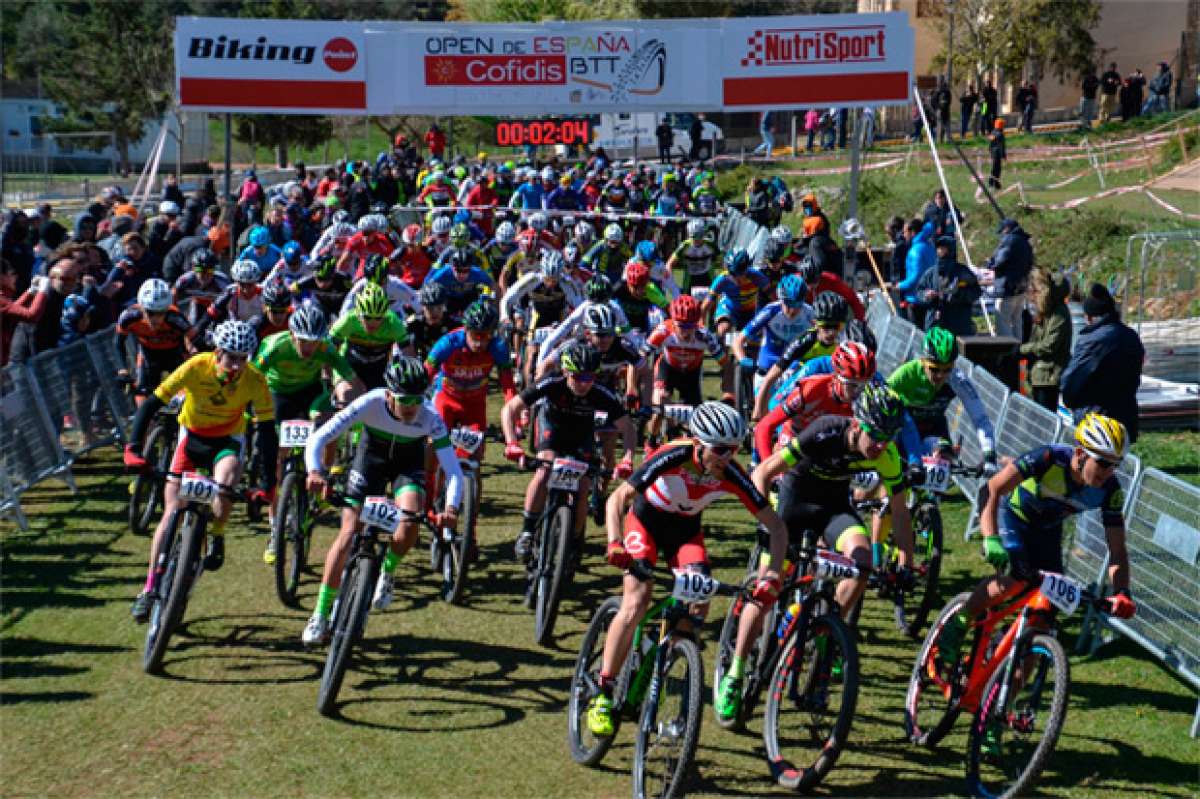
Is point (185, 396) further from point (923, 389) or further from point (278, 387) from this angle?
point (923, 389)

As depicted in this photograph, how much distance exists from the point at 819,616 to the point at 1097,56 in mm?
57452

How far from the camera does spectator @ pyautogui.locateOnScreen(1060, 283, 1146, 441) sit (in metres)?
12.1

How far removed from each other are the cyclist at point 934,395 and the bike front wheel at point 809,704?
2086 mm

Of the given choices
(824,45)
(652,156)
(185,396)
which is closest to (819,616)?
(185,396)

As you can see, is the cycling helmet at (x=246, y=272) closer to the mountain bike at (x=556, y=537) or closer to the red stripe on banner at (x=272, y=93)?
the mountain bike at (x=556, y=537)

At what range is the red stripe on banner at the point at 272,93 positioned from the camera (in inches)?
912

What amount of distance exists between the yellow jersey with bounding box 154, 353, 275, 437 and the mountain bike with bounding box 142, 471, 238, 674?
58 cm

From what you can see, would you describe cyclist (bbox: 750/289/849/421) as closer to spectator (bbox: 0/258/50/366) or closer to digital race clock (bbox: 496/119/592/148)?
spectator (bbox: 0/258/50/366)

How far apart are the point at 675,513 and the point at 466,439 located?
294 centimetres

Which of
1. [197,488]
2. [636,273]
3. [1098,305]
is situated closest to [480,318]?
[197,488]

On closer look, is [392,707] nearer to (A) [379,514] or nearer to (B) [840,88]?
(A) [379,514]

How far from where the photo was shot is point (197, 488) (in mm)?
8852

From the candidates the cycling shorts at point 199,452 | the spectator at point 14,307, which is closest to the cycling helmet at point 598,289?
the cycling shorts at point 199,452

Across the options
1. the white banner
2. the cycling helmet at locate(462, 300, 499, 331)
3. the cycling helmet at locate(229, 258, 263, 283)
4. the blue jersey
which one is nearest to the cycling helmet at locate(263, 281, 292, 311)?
the cycling helmet at locate(229, 258, 263, 283)
